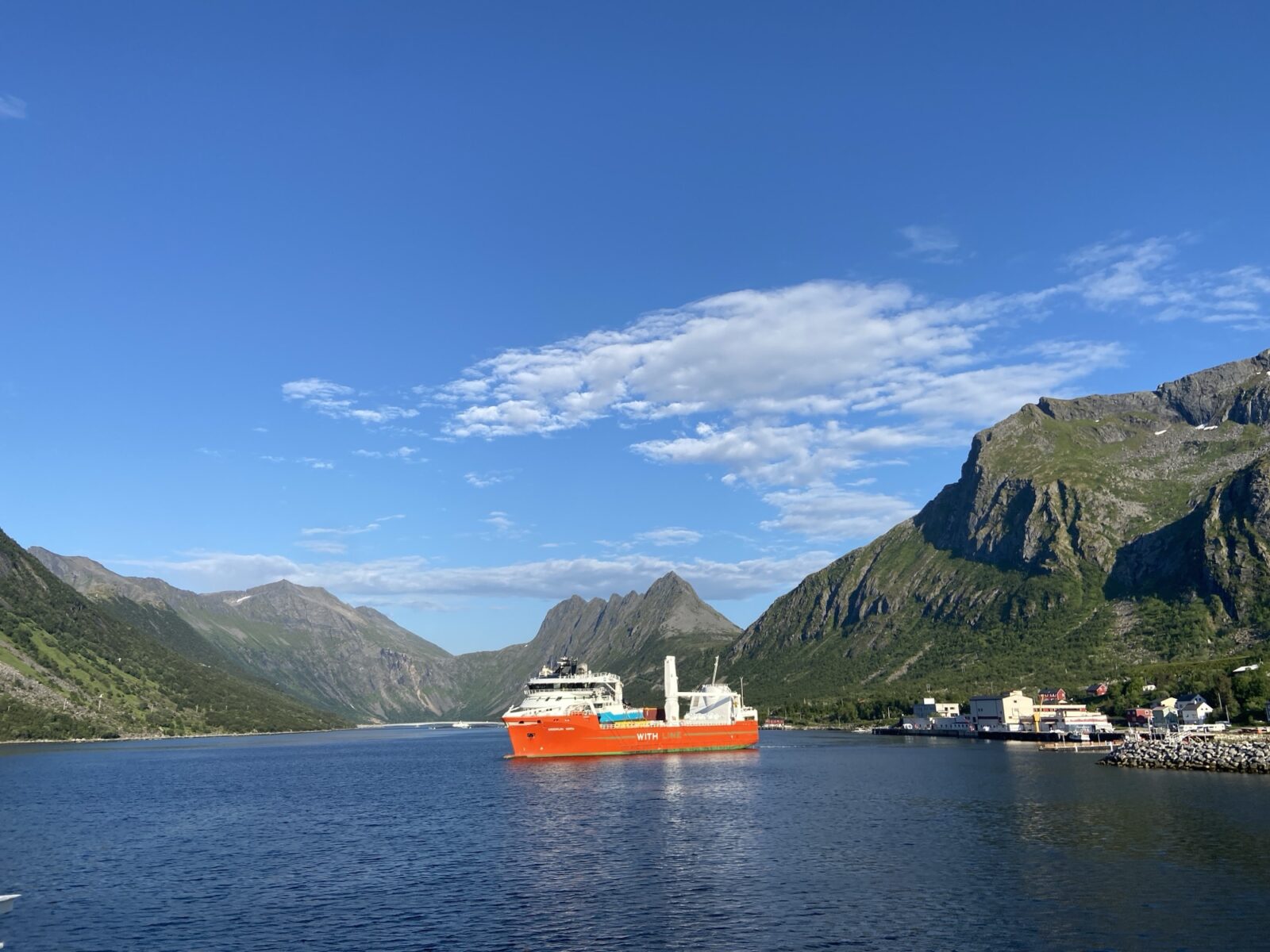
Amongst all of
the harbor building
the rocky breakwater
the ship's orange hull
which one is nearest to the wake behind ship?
the ship's orange hull

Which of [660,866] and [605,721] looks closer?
[660,866]

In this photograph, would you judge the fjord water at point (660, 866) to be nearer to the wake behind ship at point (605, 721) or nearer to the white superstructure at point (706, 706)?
the wake behind ship at point (605, 721)

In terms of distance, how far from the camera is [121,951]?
47562 millimetres

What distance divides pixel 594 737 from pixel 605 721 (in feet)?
16.0

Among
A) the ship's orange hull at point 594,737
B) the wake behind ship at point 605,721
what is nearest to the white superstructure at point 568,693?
the wake behind ship at point 605,721

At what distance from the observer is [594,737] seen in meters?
168

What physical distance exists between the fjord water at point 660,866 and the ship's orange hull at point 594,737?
133 feet

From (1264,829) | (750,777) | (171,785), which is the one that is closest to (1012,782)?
(750,777)

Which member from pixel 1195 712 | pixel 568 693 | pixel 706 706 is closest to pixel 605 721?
pixel 568 693

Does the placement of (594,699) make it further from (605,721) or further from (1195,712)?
(1195,712)

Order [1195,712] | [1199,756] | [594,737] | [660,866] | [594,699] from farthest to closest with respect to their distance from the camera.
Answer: [1195,712] < [594,699] < [594,737] < [1199,756] < [660,866]

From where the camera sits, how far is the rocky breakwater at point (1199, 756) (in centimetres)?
12488

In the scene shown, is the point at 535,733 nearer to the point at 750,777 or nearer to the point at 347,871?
the point at 750,777

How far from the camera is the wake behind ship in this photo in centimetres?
16662
